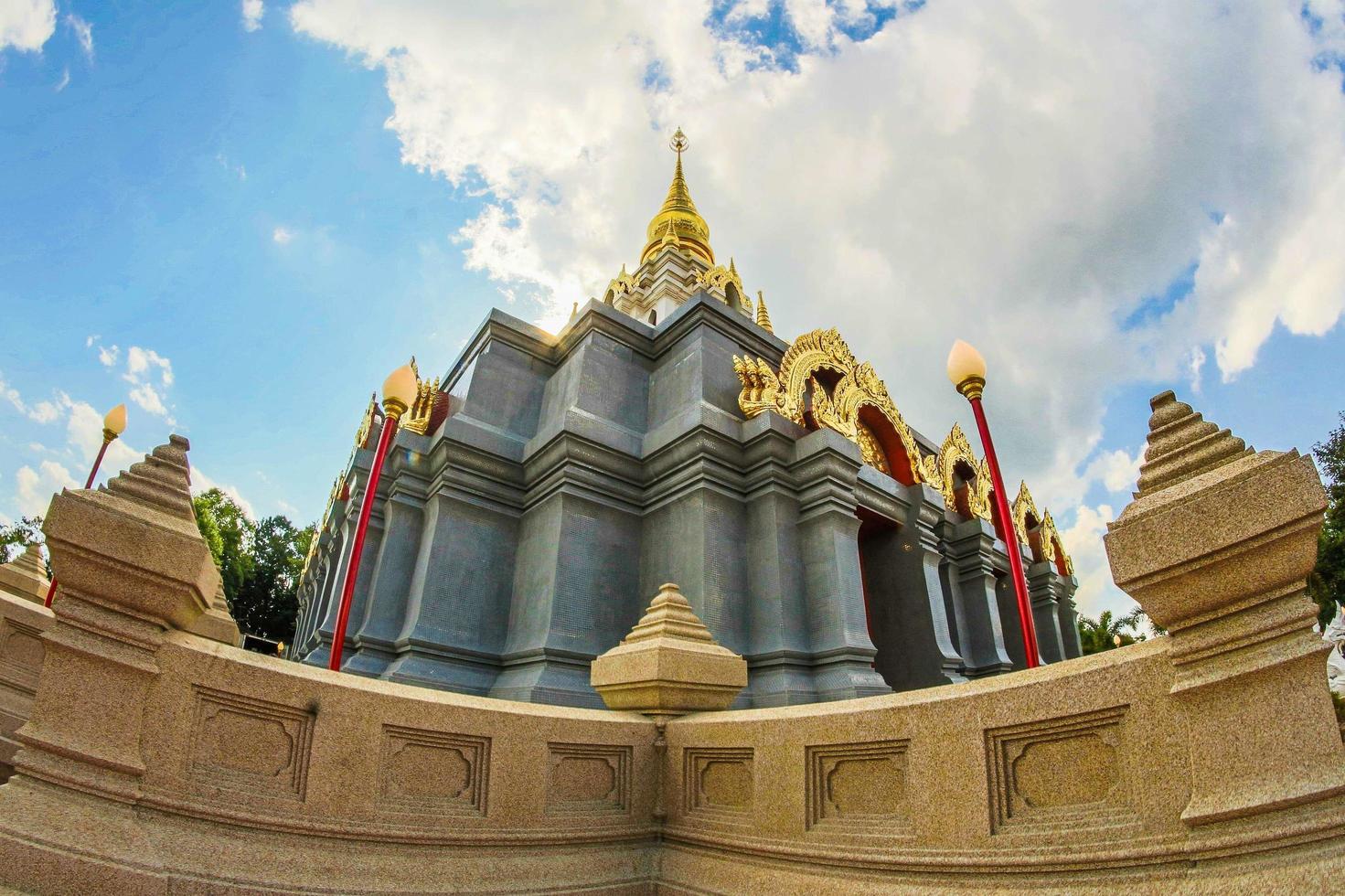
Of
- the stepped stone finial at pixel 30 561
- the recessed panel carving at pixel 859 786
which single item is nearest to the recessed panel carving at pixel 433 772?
the recessed panel carving at pixel 859 786

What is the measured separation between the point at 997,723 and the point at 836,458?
29.2 ft

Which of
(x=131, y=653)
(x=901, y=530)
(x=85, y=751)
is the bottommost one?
(x=85, y=751)

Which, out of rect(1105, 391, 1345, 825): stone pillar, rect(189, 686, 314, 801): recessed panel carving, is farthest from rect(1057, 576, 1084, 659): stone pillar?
rect(189, 686, 314, 801): recessed panel carving

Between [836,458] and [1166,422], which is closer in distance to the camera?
[1166,422]

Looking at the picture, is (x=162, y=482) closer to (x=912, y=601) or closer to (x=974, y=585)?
(x=912, y=601)

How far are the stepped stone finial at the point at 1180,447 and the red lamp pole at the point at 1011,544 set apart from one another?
3271 millimetres

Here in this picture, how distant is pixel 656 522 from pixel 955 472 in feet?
32.7

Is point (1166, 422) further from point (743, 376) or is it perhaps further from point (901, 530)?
point (901, 530)

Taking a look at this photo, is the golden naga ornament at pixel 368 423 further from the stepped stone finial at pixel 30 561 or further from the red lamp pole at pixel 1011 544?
the red lamp pole at pixel 1011 544

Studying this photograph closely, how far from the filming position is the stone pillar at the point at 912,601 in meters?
12.8

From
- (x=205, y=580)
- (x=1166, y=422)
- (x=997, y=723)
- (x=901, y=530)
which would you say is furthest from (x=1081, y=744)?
(x=901, y=530)

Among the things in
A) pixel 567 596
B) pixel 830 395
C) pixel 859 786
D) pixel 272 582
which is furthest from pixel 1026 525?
pixel 272 582

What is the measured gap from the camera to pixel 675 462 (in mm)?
12219

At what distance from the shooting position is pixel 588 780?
4.69 meters
